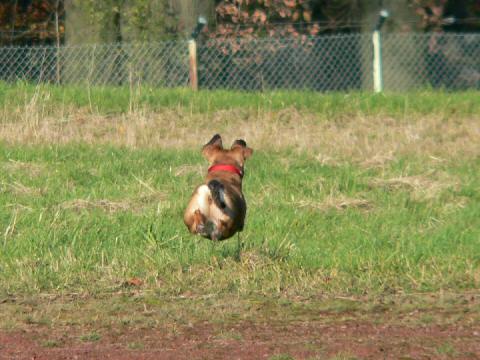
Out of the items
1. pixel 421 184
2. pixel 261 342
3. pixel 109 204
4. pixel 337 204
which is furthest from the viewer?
pixel 421 184

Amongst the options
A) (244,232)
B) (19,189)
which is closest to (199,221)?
(244,232)

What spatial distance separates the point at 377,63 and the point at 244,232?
9182 mm

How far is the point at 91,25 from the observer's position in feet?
64.7

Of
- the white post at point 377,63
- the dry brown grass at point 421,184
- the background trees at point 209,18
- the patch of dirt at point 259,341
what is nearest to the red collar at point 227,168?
the patch of dirt at point 259,341

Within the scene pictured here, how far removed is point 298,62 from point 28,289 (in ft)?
43.8

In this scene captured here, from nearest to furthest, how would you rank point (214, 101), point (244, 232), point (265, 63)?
1. point (244, 232)
2. point (214, 101)
3. point (265, 63)

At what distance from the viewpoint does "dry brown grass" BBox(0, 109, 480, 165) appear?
529 inches

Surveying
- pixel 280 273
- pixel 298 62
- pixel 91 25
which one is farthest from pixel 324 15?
pixel 280 273

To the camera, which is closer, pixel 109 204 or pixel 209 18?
pixel 109 204

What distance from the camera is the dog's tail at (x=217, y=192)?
23.5 ft

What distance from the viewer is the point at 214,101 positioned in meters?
16.0

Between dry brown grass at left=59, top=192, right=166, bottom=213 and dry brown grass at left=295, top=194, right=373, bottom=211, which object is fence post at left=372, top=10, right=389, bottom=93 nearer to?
dry brown grass at left=295, top=194, right=373, bottom=211

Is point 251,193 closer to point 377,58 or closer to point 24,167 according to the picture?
point 24,167

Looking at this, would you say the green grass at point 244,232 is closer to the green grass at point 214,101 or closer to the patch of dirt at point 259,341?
the patch of dirt at point 259,341
